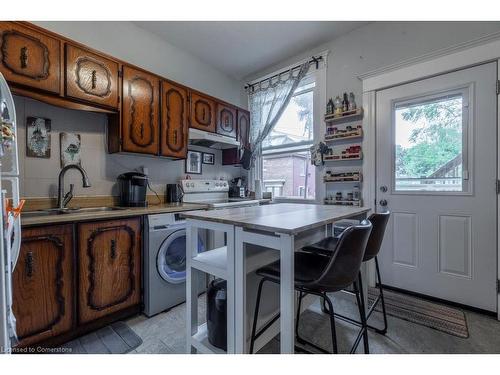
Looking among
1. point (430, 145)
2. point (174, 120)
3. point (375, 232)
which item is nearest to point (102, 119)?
point (174, 120)

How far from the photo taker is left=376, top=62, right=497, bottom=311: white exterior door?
1961mm

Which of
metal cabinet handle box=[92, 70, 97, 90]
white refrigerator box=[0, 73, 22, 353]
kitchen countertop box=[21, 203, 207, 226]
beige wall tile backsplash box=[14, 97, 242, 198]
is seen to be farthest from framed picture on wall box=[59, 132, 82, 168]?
white refrigerator box=[0, 73, 22, 353]

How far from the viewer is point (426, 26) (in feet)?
7.34

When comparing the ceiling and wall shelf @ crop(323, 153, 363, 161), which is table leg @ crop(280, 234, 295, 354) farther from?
the ceiling

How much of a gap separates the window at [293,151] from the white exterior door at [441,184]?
2.94 ft

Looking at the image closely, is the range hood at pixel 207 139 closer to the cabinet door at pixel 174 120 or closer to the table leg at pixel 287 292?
the cabinet door at pixel 174 120

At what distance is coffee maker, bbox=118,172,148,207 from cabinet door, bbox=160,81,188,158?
37 cm

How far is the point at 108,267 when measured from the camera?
5.83 ft

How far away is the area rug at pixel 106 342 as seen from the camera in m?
1.55

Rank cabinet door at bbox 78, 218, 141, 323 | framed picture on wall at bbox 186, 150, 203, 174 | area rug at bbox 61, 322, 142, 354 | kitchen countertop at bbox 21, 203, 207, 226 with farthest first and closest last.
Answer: framed picture on wall at bbox 186, 150, 203, 174
cabinet door at bbox 78, 218, 141, 323
area rug at bbox 61, 322, 142, 354
kitchen countertop at bbox 21, 203, 207, 226

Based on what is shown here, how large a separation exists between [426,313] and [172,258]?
231cm

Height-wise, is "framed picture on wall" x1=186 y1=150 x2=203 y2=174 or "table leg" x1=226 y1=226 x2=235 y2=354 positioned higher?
"framed picture on wall" x1=186 y1=150 x2=203 y2=174

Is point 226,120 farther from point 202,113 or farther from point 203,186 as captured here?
point 203,186
